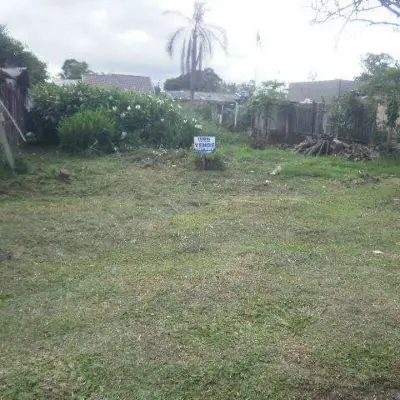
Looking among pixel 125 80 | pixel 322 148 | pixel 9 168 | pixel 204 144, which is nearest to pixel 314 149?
pixel 322 148

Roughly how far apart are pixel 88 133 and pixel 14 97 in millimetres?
2950

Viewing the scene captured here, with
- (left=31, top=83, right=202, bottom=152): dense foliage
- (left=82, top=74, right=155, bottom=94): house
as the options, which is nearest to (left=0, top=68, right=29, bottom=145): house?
(left=31, top=83, right=202, bottom=152): dense foliage

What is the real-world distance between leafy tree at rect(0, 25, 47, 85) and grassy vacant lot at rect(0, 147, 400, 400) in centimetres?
1462

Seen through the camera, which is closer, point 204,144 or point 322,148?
point 204,144

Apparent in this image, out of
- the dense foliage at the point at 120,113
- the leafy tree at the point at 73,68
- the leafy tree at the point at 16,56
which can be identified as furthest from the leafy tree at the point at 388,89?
the leafy tree at the point at 73,68

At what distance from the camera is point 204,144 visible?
9.77m

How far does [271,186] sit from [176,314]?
216 inches

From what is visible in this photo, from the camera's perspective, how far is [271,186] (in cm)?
861

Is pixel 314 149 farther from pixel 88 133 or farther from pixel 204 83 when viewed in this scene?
pixel 204 83

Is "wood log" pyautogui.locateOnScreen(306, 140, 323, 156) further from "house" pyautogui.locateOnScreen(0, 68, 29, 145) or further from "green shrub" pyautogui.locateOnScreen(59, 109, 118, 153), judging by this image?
"house" pyautogui.locateOnScreen(0, 68, 29, 145)

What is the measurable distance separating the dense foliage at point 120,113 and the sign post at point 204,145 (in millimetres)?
4082

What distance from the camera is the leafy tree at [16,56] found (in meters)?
19.7

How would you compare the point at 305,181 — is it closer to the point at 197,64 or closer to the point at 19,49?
the point at 19,49

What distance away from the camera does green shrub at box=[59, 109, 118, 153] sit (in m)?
12.2
